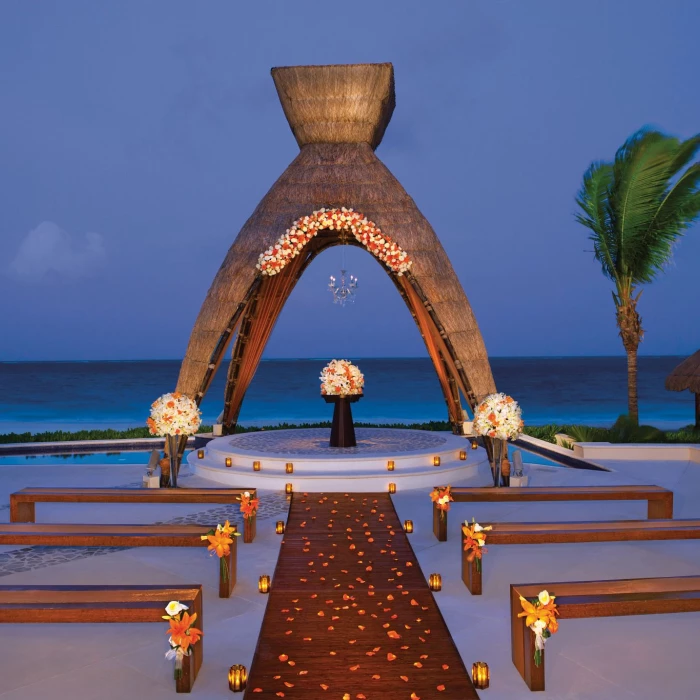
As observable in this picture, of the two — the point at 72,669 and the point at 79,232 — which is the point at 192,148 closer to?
the point at 79,232

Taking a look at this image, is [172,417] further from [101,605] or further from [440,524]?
[101,605]

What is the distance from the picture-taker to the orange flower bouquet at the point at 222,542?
472cm

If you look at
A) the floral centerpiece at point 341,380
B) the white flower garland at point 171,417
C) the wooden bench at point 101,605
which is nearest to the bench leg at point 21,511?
the white flower garland at point 171,417

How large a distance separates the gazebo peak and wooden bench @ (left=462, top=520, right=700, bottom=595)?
306 inches

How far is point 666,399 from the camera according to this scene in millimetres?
35000

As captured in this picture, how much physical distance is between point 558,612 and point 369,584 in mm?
1661

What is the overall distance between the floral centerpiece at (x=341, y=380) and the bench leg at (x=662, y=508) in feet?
A: 12.8

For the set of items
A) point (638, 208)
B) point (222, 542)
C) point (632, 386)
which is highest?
point (638, 208)

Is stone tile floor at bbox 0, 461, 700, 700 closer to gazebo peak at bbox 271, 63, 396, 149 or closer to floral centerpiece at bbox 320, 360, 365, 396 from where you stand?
floral centerpiece at bbox 320, 360, 365, 396

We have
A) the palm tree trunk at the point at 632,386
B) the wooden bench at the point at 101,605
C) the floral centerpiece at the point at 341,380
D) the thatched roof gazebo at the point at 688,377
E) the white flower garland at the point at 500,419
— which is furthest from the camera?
the thatched roof gazebo at the point at 688,377

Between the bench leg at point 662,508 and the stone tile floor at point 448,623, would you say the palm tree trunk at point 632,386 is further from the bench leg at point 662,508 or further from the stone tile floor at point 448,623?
the bench leg at point 662,508

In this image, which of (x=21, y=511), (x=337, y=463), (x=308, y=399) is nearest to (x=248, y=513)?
(x=21, y=511)

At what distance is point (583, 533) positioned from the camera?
16.9 feet

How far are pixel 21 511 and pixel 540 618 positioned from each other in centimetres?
504
